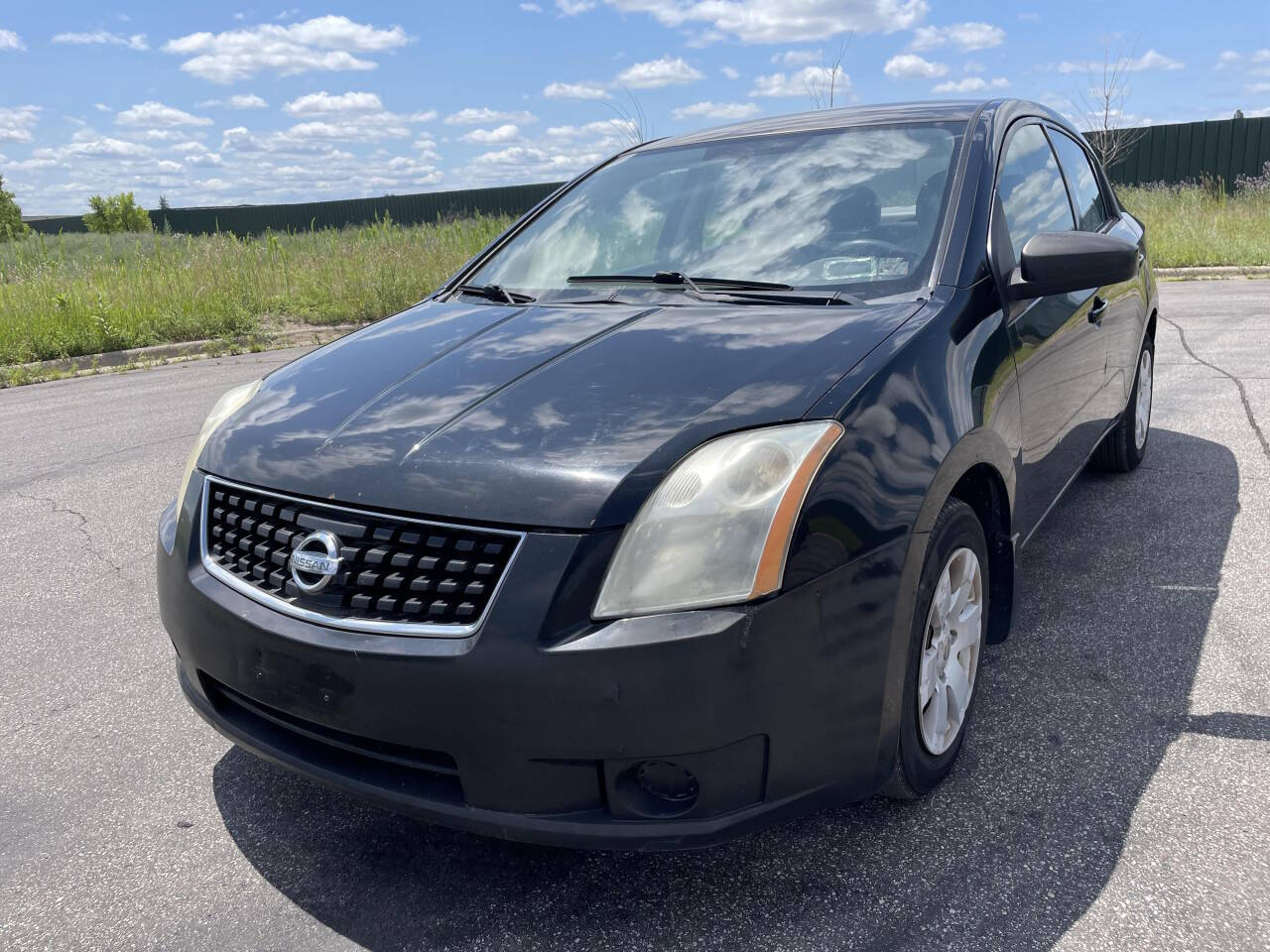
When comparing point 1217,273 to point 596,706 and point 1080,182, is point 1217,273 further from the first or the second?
point 596,706

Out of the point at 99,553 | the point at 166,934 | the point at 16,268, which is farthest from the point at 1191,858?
the point at 16,268

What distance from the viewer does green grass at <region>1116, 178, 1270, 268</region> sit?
44.7 ft

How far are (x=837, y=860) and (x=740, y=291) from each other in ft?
4.78

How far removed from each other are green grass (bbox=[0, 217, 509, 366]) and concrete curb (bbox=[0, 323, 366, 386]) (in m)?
0.25

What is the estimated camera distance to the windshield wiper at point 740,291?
2589mm

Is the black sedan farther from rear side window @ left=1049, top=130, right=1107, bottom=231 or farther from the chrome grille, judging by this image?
rear side window @ left=1049, top=130, right=1107, bottom=231

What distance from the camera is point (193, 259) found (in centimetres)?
1326

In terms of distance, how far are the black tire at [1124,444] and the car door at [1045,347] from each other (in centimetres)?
74

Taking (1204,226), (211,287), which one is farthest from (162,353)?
(1204,226)

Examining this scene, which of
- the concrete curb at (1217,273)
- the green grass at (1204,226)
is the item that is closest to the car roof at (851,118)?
the green grass at (1204,226)

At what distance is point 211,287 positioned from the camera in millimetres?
12070

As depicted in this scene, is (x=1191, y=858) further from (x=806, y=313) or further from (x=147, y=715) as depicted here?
(x=147, y=715)

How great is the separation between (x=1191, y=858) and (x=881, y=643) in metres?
0.85

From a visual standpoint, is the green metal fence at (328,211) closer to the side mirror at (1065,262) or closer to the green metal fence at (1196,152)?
the green metal fence at (1196,152)
